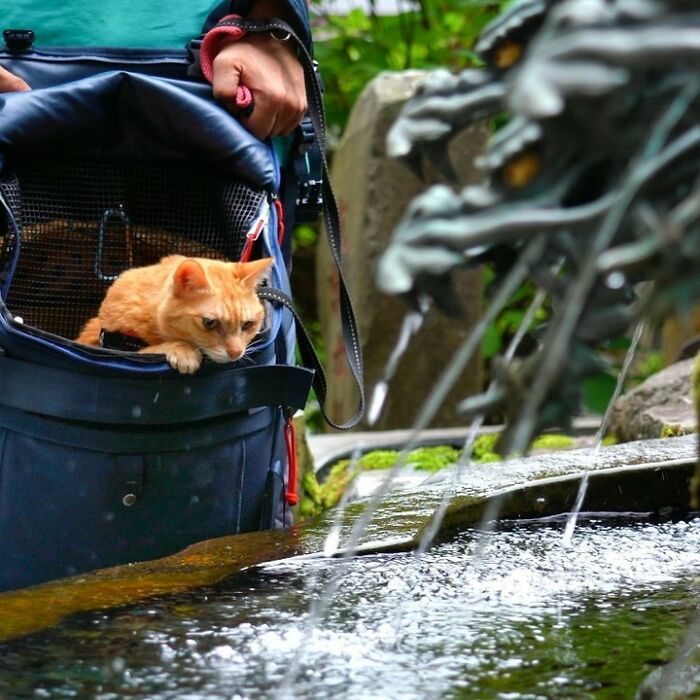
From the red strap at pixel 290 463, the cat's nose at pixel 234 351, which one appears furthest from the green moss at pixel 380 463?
the cat's nose at pixel 234 351

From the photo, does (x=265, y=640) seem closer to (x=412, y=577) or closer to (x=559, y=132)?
(x=412, y=577)

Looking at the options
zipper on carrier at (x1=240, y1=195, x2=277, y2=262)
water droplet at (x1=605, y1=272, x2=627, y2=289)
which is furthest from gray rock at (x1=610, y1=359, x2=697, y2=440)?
water droplet at (x1=605, y1=272, x2=627, y2=289)

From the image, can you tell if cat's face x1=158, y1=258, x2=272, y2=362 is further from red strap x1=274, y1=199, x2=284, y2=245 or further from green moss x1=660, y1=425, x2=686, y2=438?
green moss x1=660, y1=425, x2=686, y2=438

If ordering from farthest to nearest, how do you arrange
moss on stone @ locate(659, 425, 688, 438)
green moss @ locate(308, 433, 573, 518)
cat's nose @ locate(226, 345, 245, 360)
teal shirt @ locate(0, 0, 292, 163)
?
green moss @ locate(308, 433, 573, 518)
moss on stone @ locate(659, 425, 688, 438)
teal shirt @ locate(0, 0, 292, 163)
cat's nose @ locate(226, 345, 245, 360)

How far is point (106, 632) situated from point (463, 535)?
0.96 m

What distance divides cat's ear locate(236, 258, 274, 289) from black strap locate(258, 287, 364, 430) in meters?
0.04

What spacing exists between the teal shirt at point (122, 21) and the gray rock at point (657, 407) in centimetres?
202

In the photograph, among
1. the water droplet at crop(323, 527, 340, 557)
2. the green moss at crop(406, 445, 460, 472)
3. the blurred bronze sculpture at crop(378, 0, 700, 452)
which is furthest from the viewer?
the green moss at crop(406, 445, 460, 472)

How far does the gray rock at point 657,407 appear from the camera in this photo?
4324mm

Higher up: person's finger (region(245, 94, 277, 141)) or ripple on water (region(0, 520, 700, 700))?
person's finger (region(245, 94, 277, 141))

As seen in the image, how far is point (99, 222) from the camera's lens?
3295mm

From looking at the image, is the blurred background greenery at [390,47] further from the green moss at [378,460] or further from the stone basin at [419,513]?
the stone basin at [419,513]

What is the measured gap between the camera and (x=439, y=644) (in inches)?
77.9

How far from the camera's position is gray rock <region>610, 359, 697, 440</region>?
432 centimetres
